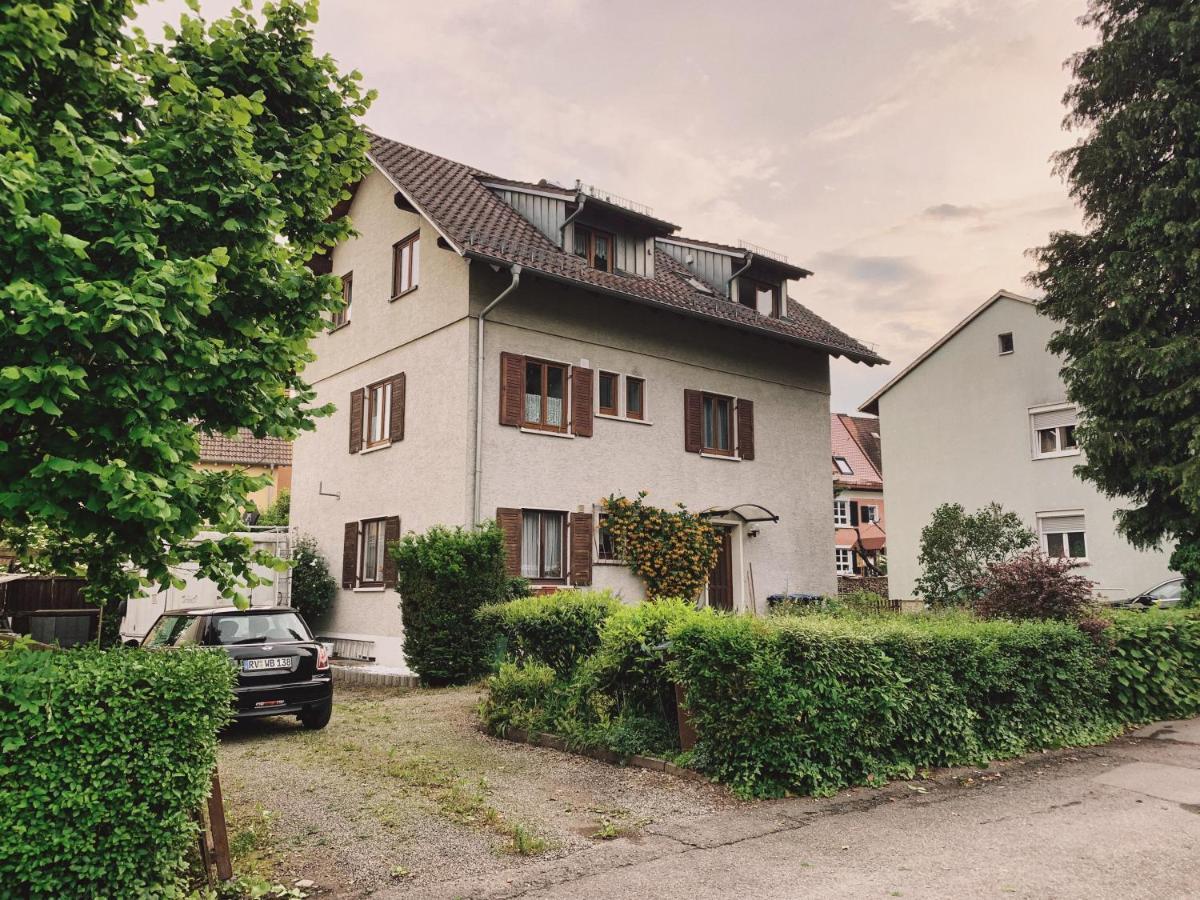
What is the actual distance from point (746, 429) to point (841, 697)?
46.3ft

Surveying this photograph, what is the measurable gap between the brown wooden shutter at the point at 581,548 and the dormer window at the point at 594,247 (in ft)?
17.8

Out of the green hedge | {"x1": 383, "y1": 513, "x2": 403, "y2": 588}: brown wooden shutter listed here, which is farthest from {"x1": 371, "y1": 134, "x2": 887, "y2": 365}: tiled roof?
the green hedge

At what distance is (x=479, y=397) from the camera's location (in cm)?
1623

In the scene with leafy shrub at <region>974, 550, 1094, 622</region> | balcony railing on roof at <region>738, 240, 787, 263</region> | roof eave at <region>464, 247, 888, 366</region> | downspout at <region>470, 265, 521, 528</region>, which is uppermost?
balcony railing on roof at <region>738, 240, 787, 263</region>

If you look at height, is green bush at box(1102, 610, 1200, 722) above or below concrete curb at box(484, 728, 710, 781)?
above

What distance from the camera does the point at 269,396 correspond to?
17.5ft

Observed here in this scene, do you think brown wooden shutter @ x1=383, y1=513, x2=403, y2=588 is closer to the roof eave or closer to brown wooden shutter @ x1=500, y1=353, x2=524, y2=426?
brown wooden shutter @ x1=500, y1=353, x2=524, y2=426

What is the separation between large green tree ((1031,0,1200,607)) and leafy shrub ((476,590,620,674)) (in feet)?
36.3

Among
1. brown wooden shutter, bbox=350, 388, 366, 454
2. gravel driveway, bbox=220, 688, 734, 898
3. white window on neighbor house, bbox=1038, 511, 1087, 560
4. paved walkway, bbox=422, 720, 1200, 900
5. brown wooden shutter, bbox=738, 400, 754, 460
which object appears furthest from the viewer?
white window on neighbor house, bbox=1038, 511, 1087, 560

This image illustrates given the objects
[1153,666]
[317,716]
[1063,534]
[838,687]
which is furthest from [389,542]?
[1063,534]

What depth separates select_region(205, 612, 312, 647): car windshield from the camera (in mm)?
10086

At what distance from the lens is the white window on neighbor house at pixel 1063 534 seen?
82.9ft

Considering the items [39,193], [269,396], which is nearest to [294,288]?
[269,396]

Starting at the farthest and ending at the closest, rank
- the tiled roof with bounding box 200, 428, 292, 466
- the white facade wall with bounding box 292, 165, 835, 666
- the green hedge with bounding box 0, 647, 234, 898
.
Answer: the tiled roof with bounding box 200, 428, 292, 466, the white facade wall with bounding box 292, 165, 835, 666, the green hedge with bounding box 0, 647, 234, 898
